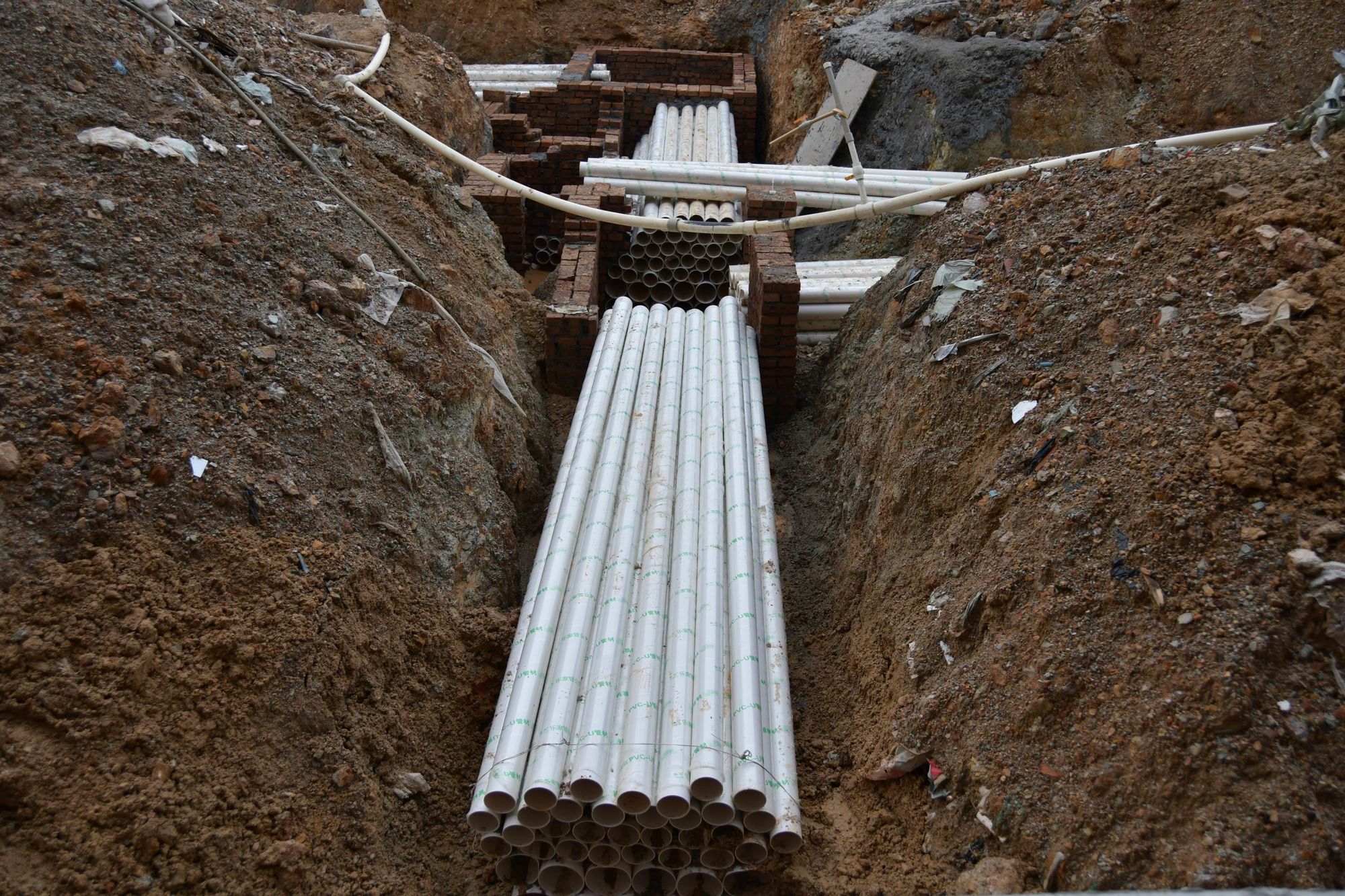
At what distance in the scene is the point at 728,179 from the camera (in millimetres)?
8234

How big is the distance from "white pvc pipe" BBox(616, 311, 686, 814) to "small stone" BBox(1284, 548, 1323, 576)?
2316mm

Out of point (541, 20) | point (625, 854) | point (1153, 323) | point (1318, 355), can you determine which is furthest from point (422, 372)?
point (541, 20)

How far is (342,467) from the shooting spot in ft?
13.7

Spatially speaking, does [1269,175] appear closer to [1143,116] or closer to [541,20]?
[1143,116]

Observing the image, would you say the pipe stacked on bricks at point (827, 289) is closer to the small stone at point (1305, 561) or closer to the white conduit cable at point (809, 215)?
the white conduit cable at point (809, 215)

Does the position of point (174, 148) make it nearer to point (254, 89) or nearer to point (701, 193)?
point (254, 89)

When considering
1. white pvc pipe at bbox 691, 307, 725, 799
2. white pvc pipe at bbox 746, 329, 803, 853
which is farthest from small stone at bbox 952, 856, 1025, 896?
white pvc pipe at bbox 691, 307, 725, 799

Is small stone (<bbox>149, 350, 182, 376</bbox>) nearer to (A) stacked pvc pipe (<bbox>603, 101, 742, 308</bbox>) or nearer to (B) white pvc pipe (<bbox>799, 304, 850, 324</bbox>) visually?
(B) white pvc pipe (<bbox>799, 304, 850, 324</bbox>)

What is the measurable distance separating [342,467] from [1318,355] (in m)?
4.06

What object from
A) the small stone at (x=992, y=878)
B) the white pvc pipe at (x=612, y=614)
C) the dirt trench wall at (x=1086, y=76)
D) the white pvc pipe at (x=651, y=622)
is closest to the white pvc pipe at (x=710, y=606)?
the white pvc pipe at (x=651, y=622)

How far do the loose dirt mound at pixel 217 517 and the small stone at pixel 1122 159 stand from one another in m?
3.98

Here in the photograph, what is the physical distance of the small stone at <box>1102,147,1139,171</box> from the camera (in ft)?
17.1

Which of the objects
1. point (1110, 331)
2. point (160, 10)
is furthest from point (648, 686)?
point (160, 10)

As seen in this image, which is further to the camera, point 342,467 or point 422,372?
point 422,372
